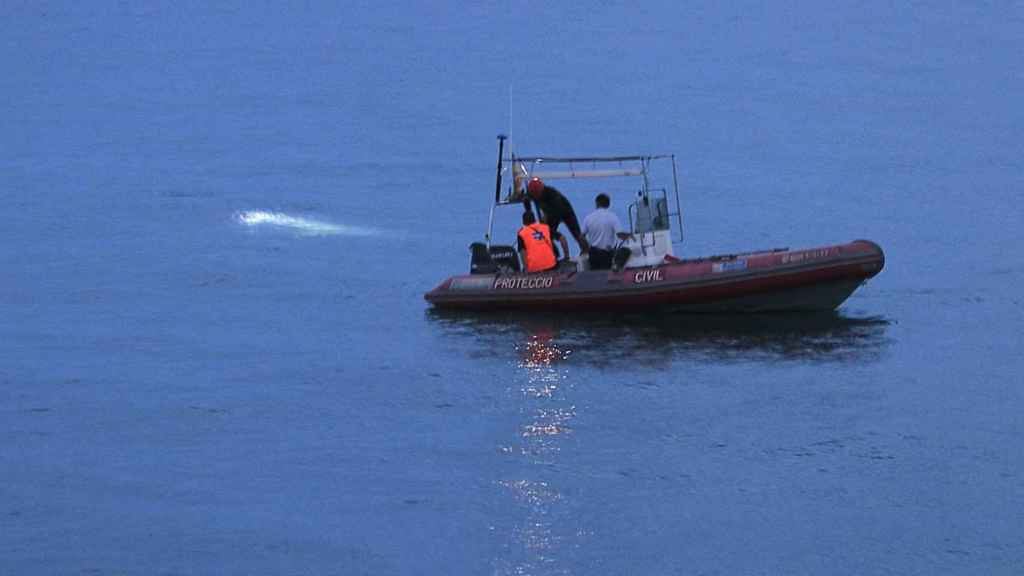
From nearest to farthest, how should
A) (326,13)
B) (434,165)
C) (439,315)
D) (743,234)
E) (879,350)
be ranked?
(879,350) → (439,315) → (743,234) → (434,165) → (326,13)

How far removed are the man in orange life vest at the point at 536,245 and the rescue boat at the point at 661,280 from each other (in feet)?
0.73

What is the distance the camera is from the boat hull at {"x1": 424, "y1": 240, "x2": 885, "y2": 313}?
2397 cm

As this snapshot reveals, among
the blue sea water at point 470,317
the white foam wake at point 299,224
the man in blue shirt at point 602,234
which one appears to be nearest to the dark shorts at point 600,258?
the man in blue shirt at point 602,234

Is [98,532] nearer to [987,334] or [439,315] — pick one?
[439,315]

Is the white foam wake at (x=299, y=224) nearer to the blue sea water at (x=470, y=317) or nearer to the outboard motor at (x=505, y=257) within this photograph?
the blue sea water at (x=470, y=317)

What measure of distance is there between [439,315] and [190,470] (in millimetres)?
7932

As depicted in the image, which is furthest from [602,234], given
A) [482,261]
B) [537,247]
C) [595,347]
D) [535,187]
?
[595,347]

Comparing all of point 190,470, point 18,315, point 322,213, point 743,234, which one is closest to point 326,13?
point 322,213

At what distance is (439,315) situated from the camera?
26.1m

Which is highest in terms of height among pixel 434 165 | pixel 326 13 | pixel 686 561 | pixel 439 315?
pixel 326 13

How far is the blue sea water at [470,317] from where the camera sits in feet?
55.9

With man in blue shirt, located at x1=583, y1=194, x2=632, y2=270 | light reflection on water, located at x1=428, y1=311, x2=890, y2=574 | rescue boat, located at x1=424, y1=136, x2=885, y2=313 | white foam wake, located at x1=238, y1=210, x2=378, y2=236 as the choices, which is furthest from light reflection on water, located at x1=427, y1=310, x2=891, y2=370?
Answer: white foam wake, located at x1=238, y1=210, x2=378, y2=236

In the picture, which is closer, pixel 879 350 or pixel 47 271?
Answer: pixel 879 350

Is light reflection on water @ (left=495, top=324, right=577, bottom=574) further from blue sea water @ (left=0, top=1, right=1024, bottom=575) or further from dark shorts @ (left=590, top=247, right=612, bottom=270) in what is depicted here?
dark shorts @ (left=590, top=247, right=612, bottom=270)
